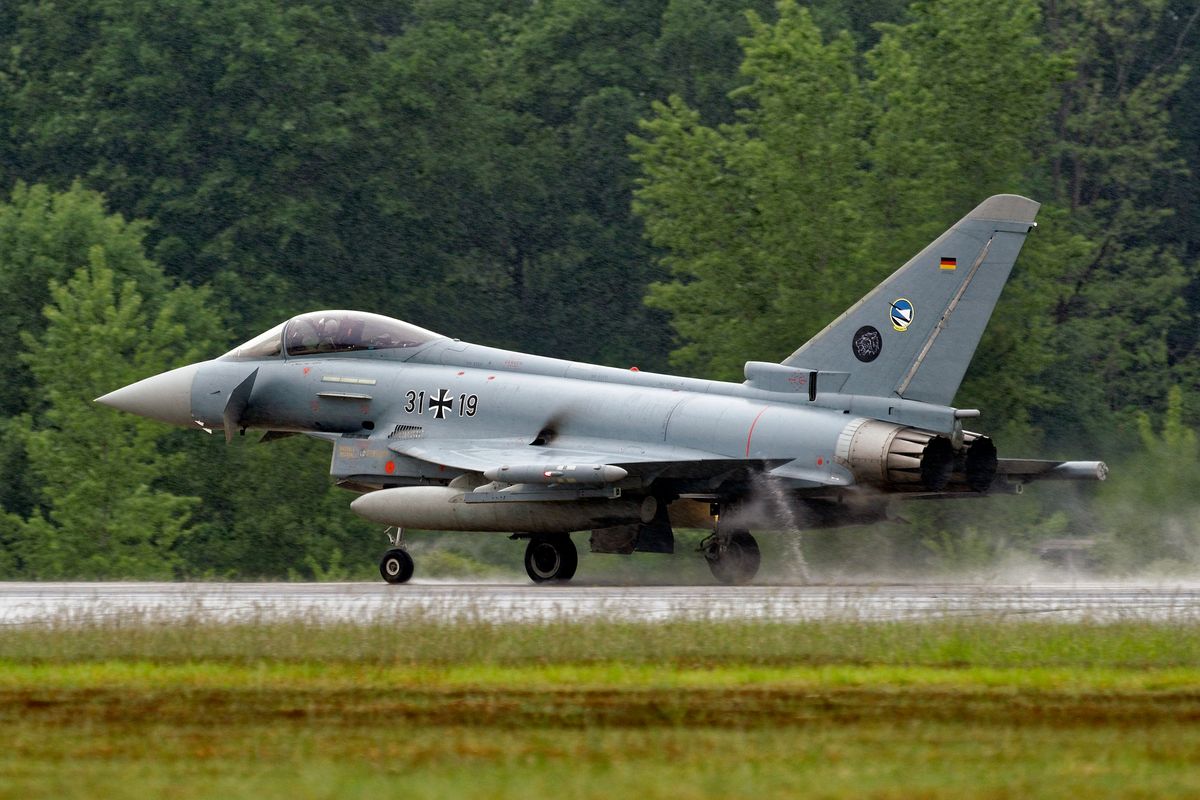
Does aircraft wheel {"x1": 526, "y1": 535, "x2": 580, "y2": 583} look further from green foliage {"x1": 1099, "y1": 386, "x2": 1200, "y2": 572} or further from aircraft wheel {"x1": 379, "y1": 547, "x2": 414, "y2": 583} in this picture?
green foliage {"x1": 1099, "y1": 386, "x2": 1200, "y2": 572}

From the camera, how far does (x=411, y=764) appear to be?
9.12 meters

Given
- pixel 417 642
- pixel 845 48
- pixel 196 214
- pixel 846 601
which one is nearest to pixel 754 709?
pixel 417 642

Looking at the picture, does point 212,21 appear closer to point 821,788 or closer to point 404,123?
point 404,123

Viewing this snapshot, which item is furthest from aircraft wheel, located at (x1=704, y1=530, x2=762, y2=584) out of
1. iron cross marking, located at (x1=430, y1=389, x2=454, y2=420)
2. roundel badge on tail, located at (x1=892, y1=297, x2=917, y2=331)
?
iron cross marking, located at (x1=430, y1=389, x2=454, y2=420)

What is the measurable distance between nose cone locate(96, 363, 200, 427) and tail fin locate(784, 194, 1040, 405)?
8716 millimetres

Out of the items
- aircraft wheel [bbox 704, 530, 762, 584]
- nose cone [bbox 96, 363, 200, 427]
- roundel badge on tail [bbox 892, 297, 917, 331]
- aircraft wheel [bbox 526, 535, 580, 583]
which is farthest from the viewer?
nose cone [bbox 96, 363, 200, 427]

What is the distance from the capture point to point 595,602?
1794cm

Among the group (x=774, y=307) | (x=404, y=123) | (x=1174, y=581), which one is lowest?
(x=1174, y=581)

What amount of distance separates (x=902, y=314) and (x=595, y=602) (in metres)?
4.84

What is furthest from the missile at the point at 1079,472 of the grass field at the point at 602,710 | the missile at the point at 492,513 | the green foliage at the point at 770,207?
the green foliage at the point at 770,207

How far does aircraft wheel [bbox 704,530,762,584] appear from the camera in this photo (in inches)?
829

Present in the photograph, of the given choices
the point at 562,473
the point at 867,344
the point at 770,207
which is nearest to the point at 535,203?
the point at 770,207

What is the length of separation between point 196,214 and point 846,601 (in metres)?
37.3

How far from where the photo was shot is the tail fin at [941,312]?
1995cm
